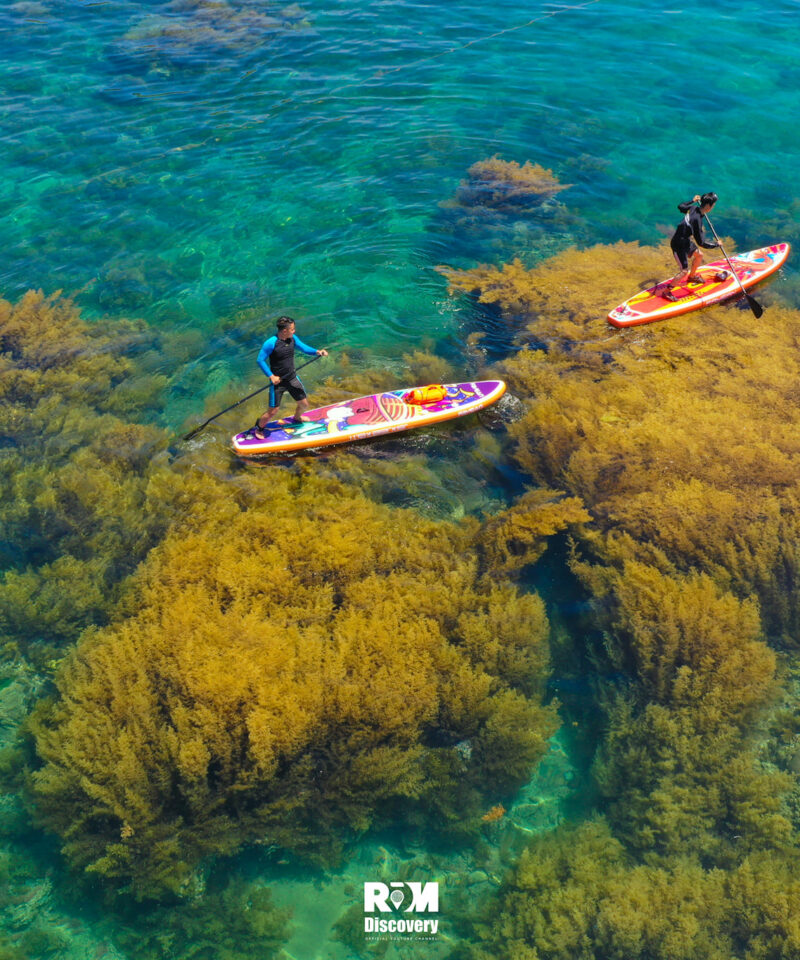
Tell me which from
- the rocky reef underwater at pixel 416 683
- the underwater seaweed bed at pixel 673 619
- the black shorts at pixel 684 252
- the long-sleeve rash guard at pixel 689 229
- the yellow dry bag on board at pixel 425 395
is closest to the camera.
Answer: the underwater seaweed bed at pixel 673 619

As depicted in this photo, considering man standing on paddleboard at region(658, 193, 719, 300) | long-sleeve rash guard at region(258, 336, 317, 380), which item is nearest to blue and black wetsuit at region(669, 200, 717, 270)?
man standing on paddleboard at region(658, 193, 719, 300)

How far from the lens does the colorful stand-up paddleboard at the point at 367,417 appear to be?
9734 millimetres

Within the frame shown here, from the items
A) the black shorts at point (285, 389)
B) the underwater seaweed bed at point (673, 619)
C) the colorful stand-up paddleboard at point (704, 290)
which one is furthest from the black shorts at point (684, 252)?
the black shorts at point (285, 389)

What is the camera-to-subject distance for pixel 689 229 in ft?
36.9

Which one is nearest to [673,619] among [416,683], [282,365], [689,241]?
[416,683]

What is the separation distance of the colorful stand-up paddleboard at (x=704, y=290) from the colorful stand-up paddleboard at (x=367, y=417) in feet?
10.2

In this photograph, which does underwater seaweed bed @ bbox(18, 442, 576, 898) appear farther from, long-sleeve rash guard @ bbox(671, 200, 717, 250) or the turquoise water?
long-sleeve rash guard @ bbox(671, 200, 717, 250)

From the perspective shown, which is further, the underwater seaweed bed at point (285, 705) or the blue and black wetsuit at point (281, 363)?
the blue and black wetsuit at point (281, 363)

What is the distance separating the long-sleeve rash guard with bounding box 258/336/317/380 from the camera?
28.9 feet

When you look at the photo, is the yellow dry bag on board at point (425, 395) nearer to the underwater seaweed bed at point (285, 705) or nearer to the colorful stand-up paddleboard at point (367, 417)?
the colorful stand-up paddleboard at point (367, 417)

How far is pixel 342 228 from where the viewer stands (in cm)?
1402

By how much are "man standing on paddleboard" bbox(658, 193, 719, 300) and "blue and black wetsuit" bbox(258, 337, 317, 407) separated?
A: 650cm

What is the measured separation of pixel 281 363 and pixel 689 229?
7289 millimetres

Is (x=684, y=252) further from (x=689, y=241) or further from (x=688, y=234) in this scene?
(x=688, y=234)
